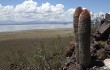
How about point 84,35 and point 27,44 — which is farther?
point 27,44

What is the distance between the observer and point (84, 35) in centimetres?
1584

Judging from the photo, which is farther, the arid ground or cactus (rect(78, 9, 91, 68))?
the arid ground

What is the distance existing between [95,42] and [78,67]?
119 inches

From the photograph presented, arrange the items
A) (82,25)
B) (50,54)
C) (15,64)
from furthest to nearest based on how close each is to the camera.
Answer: (15,64)
(50,54)
(82,25)

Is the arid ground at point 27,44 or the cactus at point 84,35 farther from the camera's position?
the arid ground at point 27,44

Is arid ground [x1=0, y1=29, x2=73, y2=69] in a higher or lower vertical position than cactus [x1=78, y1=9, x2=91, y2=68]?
lower

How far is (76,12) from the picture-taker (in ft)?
56.0

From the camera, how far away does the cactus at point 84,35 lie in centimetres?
1580

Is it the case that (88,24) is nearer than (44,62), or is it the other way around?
(88,24)

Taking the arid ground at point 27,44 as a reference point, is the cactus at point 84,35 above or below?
above

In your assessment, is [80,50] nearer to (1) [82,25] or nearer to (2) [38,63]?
(1) [82,25]

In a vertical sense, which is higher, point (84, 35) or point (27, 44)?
point (84, 35)

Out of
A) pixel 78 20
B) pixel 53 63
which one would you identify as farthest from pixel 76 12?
pixel 53 63

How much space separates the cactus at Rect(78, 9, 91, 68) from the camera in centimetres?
1580
